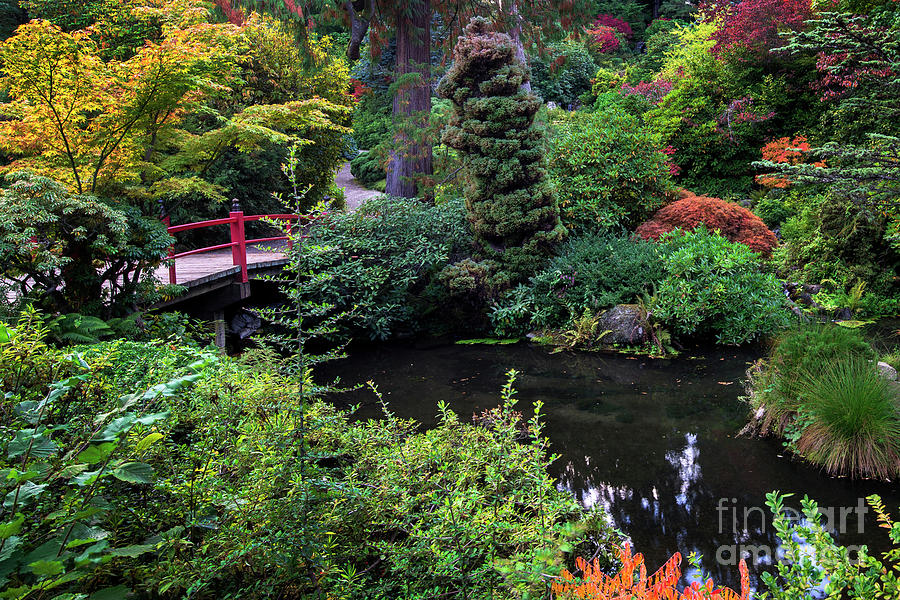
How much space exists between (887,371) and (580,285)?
13.8 ft

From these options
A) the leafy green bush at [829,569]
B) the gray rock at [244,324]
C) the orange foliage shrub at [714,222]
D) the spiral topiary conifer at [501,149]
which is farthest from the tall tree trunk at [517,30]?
the leafy green bush at [829,569]

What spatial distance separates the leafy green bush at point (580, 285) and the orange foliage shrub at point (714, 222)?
0.84 metres

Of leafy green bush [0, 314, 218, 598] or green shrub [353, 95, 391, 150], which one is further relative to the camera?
green shrub [353, 95, 391, 150]

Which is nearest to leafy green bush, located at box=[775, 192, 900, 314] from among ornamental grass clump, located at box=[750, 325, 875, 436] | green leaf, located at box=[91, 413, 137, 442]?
ornamental grass clump, located at box=[750, 325, 875, 436]

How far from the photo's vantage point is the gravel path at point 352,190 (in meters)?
19.1

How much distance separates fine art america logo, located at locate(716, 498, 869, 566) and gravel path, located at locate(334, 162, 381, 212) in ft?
49.9

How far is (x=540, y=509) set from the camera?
290 cm

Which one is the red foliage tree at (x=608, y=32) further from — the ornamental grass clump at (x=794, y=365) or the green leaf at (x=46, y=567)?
the green leaf at (x=46, y=567)

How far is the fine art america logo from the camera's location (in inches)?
140

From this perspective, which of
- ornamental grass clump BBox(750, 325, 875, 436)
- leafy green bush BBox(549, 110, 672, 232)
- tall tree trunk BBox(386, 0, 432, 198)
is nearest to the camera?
ornamental grass clump BBox(750, 325, 875, 436)

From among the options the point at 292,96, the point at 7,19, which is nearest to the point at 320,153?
the point at 292,96

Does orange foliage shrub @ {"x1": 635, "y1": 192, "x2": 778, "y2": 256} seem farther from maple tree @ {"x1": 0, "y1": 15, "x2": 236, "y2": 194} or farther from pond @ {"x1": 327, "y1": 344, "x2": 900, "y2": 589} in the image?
maple tree @ {"x1": 0, "y1": 15, "x2": 236, "y2": 194}

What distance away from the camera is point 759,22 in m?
13.7

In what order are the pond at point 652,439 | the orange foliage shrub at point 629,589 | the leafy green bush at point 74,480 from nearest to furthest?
the leafy green bush at point 74,480, the orange foliage shrub at point 629,589, the pond at point 652,439
